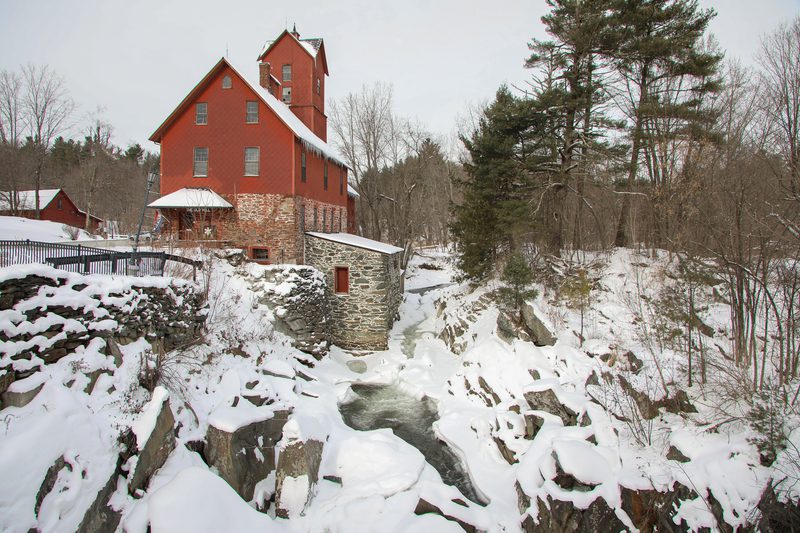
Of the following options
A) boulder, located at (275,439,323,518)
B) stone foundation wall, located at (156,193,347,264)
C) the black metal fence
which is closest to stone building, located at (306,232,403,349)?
stone foundation wall, located at (156,193,347,264)

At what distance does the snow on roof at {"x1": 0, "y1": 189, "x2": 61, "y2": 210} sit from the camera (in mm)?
31250

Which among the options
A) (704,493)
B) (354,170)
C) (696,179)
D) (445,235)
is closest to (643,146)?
(696,179)

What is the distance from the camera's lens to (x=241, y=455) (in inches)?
319

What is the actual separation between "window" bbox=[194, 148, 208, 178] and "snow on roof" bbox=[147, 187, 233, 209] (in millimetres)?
737

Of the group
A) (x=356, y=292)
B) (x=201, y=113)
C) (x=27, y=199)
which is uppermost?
(x=201, y=113)

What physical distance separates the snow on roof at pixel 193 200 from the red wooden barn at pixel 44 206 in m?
25.5

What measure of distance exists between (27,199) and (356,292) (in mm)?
35052

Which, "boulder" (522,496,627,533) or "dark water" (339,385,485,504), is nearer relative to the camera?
"boulder" (522,496,627,533)

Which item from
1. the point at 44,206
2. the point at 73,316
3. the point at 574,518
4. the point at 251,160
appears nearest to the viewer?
the point at 574,518

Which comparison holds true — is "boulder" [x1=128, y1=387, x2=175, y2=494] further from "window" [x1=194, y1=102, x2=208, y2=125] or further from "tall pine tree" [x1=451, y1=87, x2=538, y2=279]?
"window" [x1=194, y1=102, x2=208, y2=125]

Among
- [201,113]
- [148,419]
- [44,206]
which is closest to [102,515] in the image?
[148,419]

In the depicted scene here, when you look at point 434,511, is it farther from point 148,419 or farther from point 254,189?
point 254,189

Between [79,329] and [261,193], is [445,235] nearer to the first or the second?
[261,193]

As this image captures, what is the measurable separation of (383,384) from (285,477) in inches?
269
